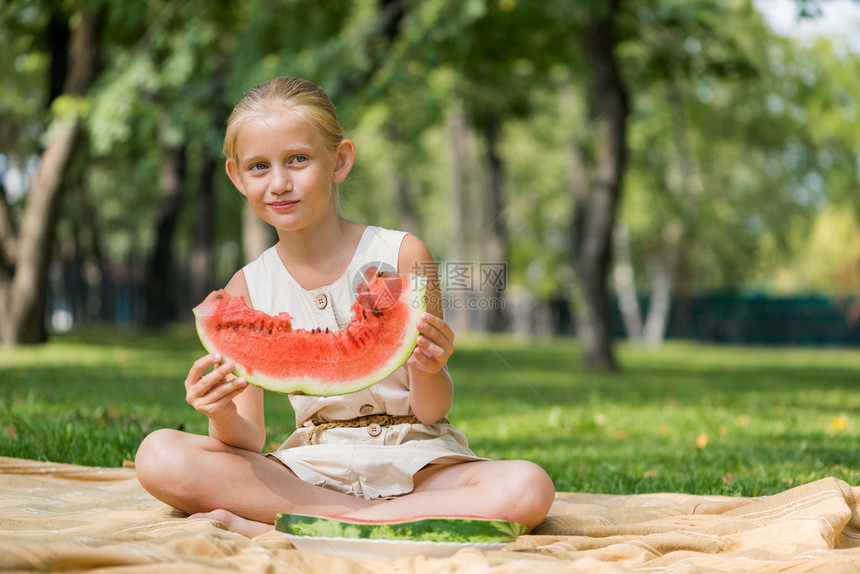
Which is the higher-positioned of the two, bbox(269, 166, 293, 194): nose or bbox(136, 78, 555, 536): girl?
bbox(269, 166, 293, 194): nose

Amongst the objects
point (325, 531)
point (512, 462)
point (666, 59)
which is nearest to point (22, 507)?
point (325, 531)

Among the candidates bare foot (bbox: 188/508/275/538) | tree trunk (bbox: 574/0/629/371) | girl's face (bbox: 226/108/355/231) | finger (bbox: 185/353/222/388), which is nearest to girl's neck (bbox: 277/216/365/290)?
girl's face (bbox: 226/108/355/231)

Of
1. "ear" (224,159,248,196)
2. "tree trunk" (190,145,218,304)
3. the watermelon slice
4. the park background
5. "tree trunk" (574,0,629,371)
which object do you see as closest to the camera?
the watermelon slice

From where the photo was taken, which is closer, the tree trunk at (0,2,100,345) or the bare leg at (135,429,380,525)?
the bare leg at (135,429,380,525)

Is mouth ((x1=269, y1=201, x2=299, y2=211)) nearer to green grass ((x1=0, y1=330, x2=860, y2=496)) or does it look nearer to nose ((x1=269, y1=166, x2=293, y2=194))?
nose ((x1=269, y1=166, x2=293, y2=194))

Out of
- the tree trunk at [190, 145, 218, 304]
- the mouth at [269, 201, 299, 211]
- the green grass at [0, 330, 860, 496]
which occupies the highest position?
the tree trunk at [190, 145, 218, 304]

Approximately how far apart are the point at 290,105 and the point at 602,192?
9.14 metres

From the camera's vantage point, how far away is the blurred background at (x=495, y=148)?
9.88 m

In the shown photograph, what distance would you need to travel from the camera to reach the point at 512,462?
255cm

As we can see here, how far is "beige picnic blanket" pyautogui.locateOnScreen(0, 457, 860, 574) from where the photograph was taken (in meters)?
2.03

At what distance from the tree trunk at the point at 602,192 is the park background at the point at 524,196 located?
38mm

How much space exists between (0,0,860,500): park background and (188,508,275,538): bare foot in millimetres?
1049

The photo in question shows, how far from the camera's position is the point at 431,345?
8.01ft

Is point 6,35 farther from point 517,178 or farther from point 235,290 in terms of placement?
point 517,178
